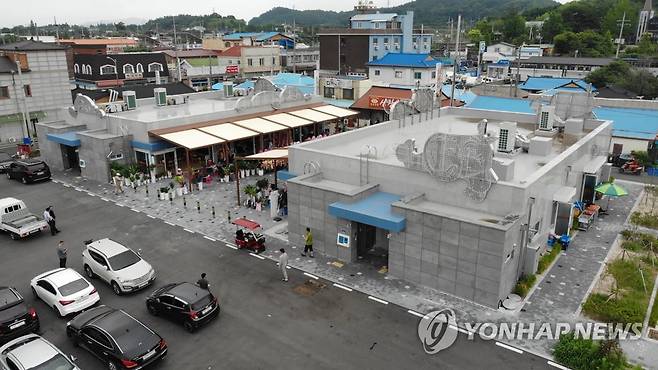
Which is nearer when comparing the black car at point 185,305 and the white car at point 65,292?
the black car at point 185,305

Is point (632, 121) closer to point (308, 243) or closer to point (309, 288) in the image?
point (308, 243)

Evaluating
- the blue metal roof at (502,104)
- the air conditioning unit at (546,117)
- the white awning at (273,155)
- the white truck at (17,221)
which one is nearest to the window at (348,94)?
the blue metal roof at (502,104)

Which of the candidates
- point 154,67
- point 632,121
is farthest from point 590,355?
point 154,67

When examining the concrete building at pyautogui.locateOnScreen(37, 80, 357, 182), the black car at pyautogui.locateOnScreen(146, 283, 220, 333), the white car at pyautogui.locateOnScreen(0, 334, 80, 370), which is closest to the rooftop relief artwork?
the black car at pyautogui.locateOnScreen(146, 283, 220, 333)

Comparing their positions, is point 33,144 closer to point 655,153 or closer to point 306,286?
point 306,286

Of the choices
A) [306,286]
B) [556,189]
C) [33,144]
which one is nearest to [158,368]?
[306,286]

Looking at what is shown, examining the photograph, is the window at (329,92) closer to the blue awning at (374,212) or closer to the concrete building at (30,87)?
the concrete building at (30,87)

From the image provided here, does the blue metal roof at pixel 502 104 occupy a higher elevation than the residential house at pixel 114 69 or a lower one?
lower
